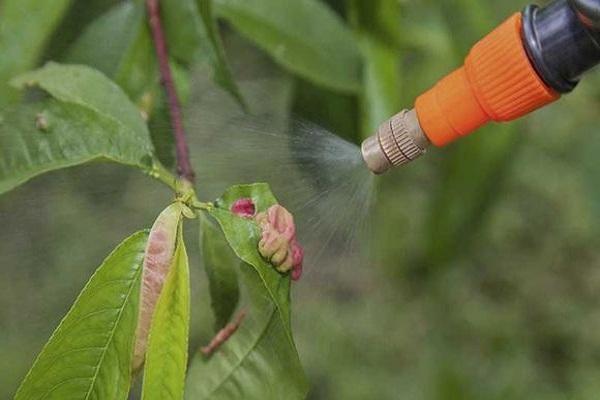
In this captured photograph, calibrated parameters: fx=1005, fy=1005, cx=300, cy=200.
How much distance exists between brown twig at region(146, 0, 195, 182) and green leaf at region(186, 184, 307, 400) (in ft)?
0.47

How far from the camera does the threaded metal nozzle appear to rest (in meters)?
0.80

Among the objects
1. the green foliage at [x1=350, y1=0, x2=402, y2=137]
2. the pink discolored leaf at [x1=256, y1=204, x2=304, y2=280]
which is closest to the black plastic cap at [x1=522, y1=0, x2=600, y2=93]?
the pink discolored leaf at [x1=256, y1=204, x2=304, y2=280]

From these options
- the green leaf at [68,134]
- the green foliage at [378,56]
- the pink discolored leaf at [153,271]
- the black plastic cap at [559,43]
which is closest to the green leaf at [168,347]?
the pink discolored leaf at [153,271]

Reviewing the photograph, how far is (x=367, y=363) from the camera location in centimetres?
237

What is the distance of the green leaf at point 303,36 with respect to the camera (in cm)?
113

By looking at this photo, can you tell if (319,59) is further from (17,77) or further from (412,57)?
(412,57)

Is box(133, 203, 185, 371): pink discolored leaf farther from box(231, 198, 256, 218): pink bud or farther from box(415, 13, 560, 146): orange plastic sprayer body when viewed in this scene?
box(415, 13, 560, 146): orange plastic sprayer body

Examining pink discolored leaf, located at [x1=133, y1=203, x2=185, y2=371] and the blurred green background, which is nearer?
pink discolored leaf, located at [x1=133, y1=203, x2=185, y2=371]

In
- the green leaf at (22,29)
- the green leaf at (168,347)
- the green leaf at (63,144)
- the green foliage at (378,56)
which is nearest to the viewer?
the green leaf at (168,347)

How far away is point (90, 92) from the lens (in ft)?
2.91

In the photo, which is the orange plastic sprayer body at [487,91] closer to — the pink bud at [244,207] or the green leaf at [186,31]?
the pink bud at [244,207]

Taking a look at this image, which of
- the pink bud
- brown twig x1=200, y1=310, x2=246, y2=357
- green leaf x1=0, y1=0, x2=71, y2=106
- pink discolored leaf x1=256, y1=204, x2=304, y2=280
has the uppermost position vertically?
green leaf x1=0, y1=0, x2=71, y2=106

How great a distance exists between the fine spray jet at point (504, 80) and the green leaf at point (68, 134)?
8.0 inches

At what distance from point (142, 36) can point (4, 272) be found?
43 centimetres
